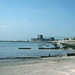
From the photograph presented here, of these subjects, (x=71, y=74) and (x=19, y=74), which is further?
(x=19, y=74)

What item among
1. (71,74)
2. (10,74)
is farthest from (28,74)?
(71,74)

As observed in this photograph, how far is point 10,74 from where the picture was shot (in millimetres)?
12281

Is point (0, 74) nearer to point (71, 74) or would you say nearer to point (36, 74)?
point (36, 74)

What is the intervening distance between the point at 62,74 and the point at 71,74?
724 millimetres

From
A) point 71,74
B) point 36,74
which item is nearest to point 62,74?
point 71,74

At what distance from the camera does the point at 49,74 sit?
38.5 ft

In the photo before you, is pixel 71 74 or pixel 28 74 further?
pixel 28 74

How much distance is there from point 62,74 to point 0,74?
4.95 m

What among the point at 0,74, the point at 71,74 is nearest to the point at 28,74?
the point at 0,74

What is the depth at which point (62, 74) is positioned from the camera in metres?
11.6

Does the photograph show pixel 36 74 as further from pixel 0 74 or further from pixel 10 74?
pixel 0 74

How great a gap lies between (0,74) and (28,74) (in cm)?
235

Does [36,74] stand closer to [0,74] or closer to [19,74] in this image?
[19,74]

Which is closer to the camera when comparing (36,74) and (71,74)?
(71,74)
